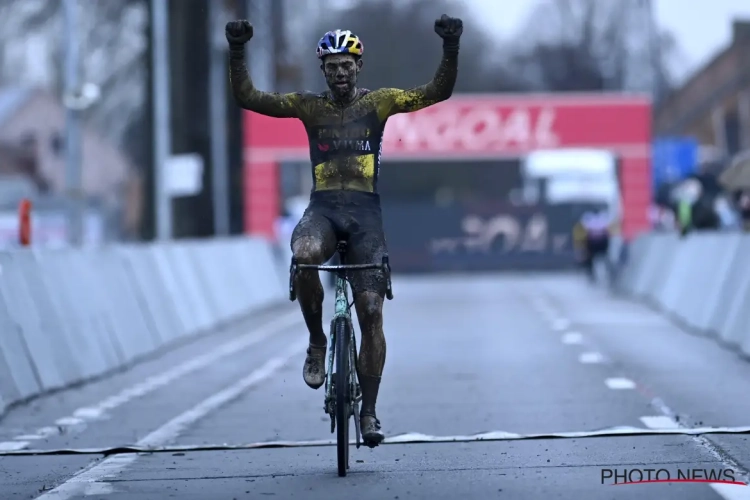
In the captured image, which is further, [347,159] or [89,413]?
[89,413]

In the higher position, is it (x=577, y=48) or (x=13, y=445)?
(x=577, y=48)

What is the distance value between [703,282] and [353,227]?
42.3 ft

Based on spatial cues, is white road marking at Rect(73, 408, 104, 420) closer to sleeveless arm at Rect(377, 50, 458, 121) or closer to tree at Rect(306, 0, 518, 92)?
sleeveless arm at Rect(377, 50, 458, 121)

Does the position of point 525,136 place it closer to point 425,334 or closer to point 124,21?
point 124,21

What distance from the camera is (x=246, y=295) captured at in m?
28.4

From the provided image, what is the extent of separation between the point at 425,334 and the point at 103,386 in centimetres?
664

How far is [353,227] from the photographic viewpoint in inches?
364

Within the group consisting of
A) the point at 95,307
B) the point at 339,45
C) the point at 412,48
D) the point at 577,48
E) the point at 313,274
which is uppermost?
the point at 577,48

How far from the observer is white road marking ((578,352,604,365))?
637 inches

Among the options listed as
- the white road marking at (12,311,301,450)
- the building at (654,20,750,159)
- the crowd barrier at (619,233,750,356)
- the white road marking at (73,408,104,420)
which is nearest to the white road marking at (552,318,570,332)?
the crowd barrier at (619,233,750,356)

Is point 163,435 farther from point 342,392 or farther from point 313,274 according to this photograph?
point 342,392

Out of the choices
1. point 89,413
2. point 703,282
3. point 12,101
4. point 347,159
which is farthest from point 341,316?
point 12,101

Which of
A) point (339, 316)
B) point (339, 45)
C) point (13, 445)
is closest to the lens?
point (339, 316)

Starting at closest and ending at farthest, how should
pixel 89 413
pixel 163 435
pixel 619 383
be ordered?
pixel 163 435, pixel 89 413, pixel 619 383
